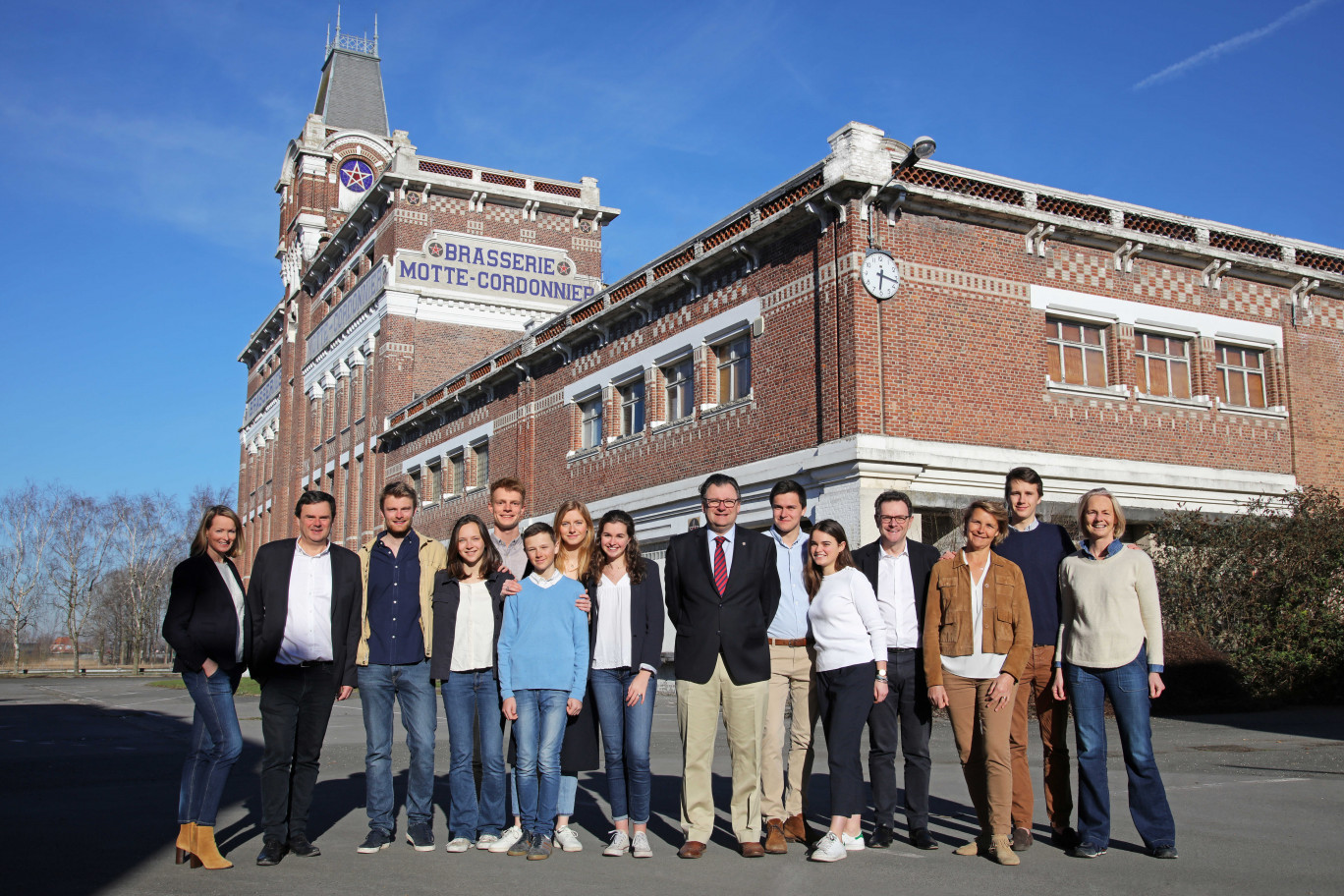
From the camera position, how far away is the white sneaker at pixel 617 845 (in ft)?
19.9

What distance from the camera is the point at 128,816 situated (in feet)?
24.7

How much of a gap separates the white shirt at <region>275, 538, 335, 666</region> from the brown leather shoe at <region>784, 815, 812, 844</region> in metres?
2.84

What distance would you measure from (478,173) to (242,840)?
33.3 metres

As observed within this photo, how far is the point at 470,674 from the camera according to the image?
21.2 feet

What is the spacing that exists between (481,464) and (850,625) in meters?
24.4

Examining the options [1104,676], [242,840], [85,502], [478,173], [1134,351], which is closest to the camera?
[1104,676]

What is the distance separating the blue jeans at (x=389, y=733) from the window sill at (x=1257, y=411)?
16785 millimetres

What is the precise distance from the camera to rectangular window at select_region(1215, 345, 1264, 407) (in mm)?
19250

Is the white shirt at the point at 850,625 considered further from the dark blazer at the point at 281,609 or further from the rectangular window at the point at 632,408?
the rectangular window at the point at 632,408

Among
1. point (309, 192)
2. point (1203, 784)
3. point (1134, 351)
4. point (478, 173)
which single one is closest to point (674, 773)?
point (1203, 784)

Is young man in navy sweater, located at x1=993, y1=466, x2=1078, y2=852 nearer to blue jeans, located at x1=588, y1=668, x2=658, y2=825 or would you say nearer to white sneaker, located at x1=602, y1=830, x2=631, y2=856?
blue jeans, located at x1=588, y1=668, x2=658, y2=825

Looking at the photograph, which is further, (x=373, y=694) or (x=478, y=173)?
(x=478, y=173)

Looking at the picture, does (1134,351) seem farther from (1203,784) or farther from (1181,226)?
(1203,784)

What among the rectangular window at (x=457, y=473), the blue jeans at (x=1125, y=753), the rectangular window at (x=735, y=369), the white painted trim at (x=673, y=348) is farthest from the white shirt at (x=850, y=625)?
the rectangular window at (x=457, y=473)
